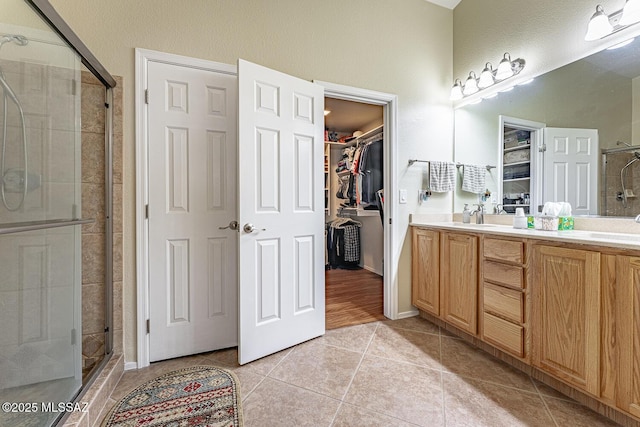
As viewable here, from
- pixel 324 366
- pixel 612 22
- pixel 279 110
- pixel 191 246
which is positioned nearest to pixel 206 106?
pixel 279 110

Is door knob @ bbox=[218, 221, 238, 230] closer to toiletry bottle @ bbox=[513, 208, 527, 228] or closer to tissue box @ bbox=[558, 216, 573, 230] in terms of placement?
toiletry bottle @ bbox=[513, 208, 527, 228]

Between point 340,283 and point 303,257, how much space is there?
1801mm

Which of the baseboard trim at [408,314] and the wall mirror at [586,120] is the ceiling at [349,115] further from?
the baseboard trim at [408,314]

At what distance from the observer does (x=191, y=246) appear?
6.18 feet

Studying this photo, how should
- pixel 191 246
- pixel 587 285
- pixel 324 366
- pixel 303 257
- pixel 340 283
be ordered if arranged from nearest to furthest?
pixel 587 285 → pixel 324 366 → pixel 191 246 → pixel 303 257 → pixel 340 283

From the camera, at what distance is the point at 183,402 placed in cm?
143

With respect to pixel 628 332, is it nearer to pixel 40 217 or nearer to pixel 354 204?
pixel 40 217

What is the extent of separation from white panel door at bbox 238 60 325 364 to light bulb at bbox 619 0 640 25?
1.80 m

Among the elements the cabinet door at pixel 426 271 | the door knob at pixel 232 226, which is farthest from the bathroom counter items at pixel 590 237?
the door knob at pixel 232 226

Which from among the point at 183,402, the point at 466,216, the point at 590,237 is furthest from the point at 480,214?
the point at 183,402

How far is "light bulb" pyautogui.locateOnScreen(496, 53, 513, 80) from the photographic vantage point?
2.20 meters

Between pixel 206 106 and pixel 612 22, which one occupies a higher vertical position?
pixel 612 22

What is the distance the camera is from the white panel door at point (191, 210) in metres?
1.80

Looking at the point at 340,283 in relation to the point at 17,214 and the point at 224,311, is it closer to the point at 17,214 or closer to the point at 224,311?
the point at 224,311
